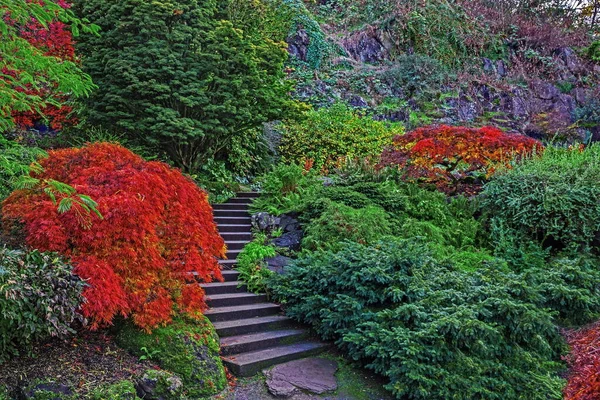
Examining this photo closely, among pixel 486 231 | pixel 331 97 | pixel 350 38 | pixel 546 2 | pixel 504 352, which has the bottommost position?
pixel 504 352

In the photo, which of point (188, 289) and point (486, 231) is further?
point (486, 231)

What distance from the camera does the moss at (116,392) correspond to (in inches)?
145

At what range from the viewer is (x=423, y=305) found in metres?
4.95

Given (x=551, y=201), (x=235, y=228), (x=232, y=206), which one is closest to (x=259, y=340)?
(x=235, y=228)

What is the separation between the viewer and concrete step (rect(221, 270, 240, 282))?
250 inches

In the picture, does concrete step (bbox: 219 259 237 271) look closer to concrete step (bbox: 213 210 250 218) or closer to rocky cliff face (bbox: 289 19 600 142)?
concrete step (bbox: 213 210 250 218)

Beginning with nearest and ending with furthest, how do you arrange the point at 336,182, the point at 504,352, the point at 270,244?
the point at 504,352 < the point at 270,244 < the point at 336,182

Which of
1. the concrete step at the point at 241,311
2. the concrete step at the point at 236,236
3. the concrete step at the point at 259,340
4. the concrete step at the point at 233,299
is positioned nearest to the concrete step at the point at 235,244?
the concrete step at the point at 236,236

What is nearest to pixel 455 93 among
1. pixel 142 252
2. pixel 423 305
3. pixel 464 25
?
pixel 464 25

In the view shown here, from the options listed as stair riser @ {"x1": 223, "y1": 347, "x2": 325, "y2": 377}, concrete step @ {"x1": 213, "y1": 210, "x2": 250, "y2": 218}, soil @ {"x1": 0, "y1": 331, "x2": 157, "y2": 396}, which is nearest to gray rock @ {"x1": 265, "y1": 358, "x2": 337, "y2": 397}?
stair riser @ {"x1": 223, "y1": 347, "x2": 325, "y2": 377}

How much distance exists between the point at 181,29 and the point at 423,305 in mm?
5434

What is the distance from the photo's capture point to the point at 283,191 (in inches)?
332

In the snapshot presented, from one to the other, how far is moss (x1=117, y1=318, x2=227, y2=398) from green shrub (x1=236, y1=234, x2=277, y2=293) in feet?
5.17

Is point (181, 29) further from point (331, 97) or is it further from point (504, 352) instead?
point (331, 97)
